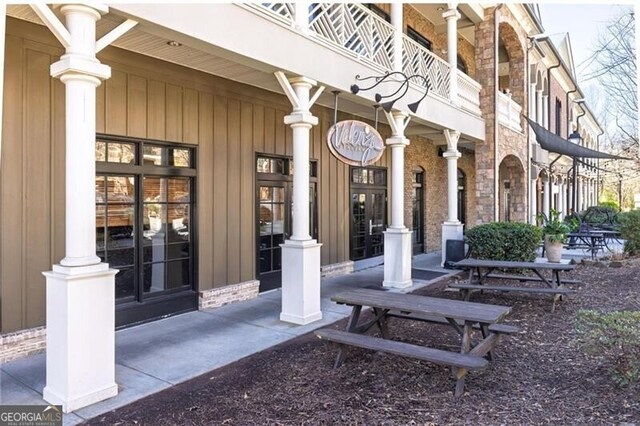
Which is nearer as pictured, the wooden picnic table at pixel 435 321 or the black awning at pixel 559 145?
the wooden picnic table at pixel 435 321

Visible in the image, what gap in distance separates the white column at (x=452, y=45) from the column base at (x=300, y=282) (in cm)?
608

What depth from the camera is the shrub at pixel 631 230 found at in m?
11.3

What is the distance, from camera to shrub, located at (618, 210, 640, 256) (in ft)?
36.9

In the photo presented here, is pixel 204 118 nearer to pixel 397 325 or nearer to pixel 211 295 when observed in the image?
pixel 211 295

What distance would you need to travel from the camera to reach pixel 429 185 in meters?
13.7

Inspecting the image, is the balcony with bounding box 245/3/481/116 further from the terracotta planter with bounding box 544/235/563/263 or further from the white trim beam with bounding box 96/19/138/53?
the terracotta planter with bounding box 544/235/563/263

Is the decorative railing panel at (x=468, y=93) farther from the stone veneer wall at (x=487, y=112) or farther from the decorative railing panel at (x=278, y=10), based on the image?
the decorative railing panel at (x=278, y=10)

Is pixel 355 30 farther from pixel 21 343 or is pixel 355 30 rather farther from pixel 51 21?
pixel 21 343

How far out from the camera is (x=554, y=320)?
248 inches

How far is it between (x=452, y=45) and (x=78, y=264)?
29.9ft

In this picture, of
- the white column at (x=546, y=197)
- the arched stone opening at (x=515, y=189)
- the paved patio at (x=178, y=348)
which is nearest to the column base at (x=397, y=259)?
the paved patio at (x=178, y=348)

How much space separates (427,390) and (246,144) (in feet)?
16.4

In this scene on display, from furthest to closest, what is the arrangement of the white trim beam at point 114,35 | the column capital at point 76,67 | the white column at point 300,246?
the white column at point 300,246 < the white trim beam at point 114,35 < the column capital at point 76,67

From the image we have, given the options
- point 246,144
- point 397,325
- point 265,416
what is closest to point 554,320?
point 397,325
